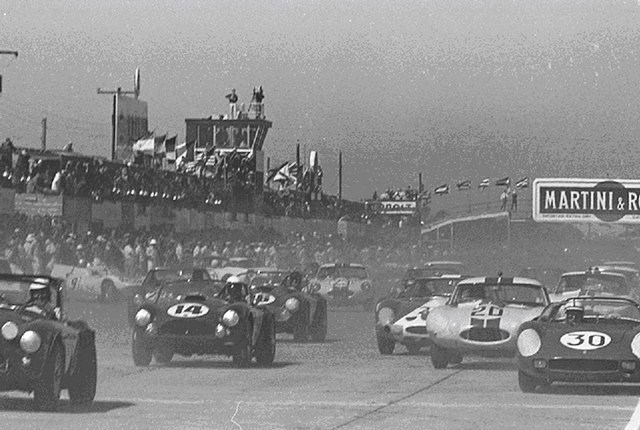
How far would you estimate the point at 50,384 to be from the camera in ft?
45.3

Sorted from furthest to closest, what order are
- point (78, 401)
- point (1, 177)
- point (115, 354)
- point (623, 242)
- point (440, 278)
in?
1. point (623, 242)
2. point (1, 177)
3. point (440, 278)
4. point (115, 354)
5. point (78, 401)

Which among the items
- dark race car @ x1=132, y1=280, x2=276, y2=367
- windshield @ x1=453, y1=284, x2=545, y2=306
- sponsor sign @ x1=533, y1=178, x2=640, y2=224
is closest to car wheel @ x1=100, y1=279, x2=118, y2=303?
sponsor sign @ x1=533, y1=178, x2=640, y2=224

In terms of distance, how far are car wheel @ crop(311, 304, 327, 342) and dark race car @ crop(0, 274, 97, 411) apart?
1292 centimetres

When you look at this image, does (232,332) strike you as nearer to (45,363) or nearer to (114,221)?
(45,363)

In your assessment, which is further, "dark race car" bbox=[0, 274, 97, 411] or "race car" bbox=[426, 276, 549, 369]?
"race car" bbox=[426, 276, 549, 369]

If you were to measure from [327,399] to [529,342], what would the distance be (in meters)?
2.53

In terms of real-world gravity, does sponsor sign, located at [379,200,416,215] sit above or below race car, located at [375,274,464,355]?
above

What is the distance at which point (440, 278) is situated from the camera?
25.3 m

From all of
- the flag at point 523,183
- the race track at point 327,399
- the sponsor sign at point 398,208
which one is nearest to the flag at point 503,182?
the flag at point 523,183

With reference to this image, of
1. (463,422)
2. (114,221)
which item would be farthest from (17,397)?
(114,221)

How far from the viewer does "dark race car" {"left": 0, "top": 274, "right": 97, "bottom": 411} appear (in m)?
13.5

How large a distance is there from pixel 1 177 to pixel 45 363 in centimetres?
3308

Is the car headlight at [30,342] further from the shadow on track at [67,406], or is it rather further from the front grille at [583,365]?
the front grille at [583,365]

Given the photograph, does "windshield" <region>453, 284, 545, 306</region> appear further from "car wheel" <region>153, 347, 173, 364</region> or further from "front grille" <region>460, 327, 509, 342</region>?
"car wheel" <region>153, 347, 173, 364</region>
